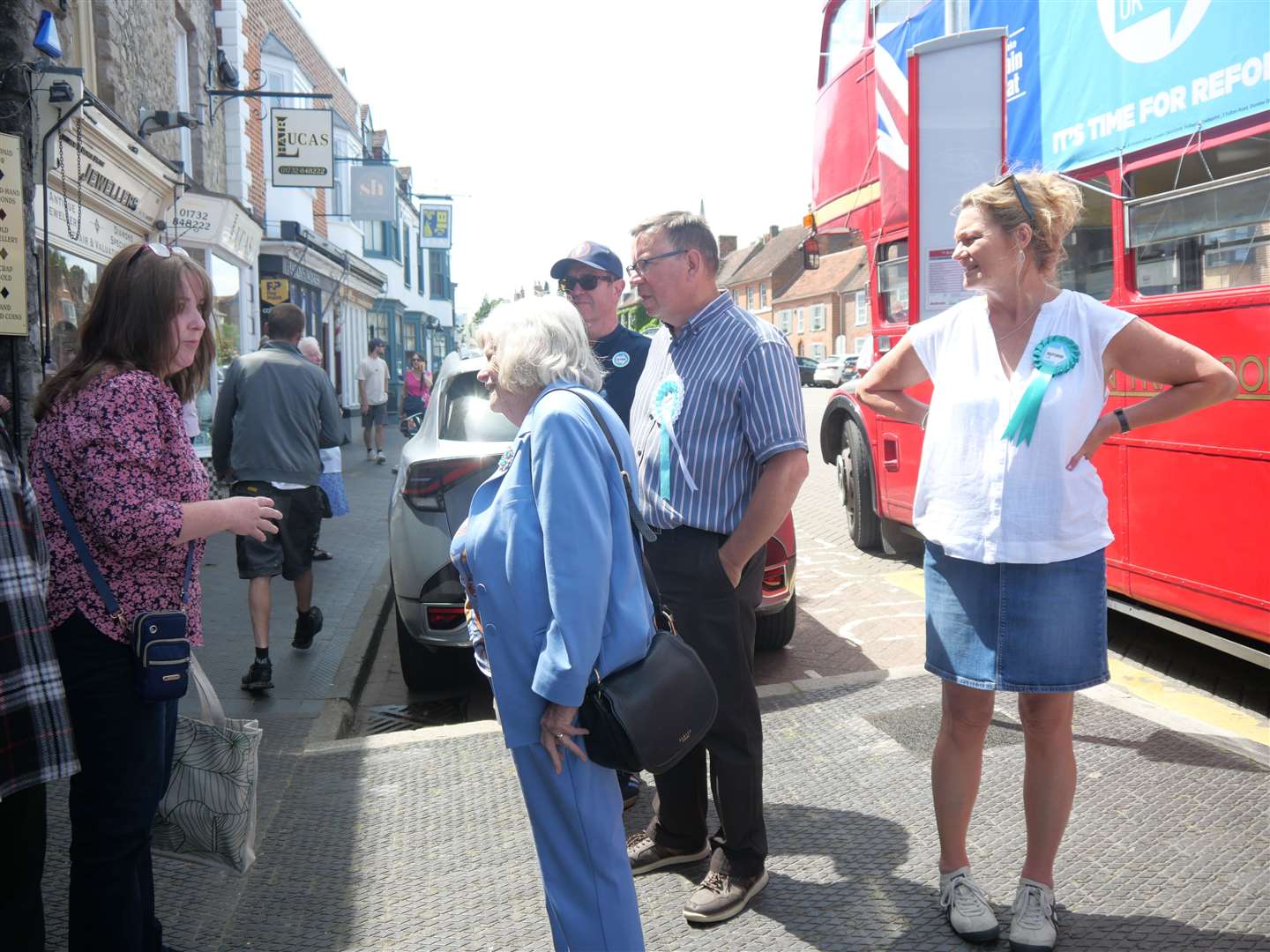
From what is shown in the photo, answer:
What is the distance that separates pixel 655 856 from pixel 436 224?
3251 cm

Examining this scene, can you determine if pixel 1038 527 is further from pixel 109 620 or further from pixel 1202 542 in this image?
pixel 1202 542

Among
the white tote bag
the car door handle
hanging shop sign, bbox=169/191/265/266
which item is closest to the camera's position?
the white tote bag

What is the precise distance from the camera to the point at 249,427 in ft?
18.4

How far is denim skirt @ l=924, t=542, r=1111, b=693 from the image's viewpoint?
263 cm

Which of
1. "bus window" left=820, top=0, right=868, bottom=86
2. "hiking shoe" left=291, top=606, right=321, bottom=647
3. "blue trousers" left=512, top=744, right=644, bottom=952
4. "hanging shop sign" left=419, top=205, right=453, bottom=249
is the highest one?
"hanging shop sign" left=419, top=205, right=453, bottom=249

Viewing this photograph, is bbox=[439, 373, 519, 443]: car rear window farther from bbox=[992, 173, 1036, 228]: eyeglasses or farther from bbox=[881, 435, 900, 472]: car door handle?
bbox=[881, 435, 900, 472]: car door handle

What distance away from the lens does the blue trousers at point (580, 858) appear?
2266mm

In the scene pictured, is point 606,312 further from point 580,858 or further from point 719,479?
point 580,858

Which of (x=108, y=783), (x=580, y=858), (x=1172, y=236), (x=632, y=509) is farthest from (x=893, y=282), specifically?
(x=108, y=783)

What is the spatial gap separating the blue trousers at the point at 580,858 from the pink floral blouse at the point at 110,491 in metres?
0.92

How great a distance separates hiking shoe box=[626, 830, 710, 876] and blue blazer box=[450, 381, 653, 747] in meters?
1.23

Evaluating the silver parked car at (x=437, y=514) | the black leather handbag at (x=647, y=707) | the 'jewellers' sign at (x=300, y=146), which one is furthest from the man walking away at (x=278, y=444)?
the 'jewellers' sign at (x=300, y=146)

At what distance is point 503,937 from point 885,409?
73.8 inches

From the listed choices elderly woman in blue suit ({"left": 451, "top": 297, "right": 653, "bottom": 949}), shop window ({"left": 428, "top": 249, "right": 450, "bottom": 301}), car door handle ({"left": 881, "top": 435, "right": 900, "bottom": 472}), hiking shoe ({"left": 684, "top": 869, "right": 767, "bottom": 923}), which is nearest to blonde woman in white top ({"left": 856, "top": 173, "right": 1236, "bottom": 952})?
hiking shoe ({"left": 684, "top": 869, "right": 767, "bottom": 923})
